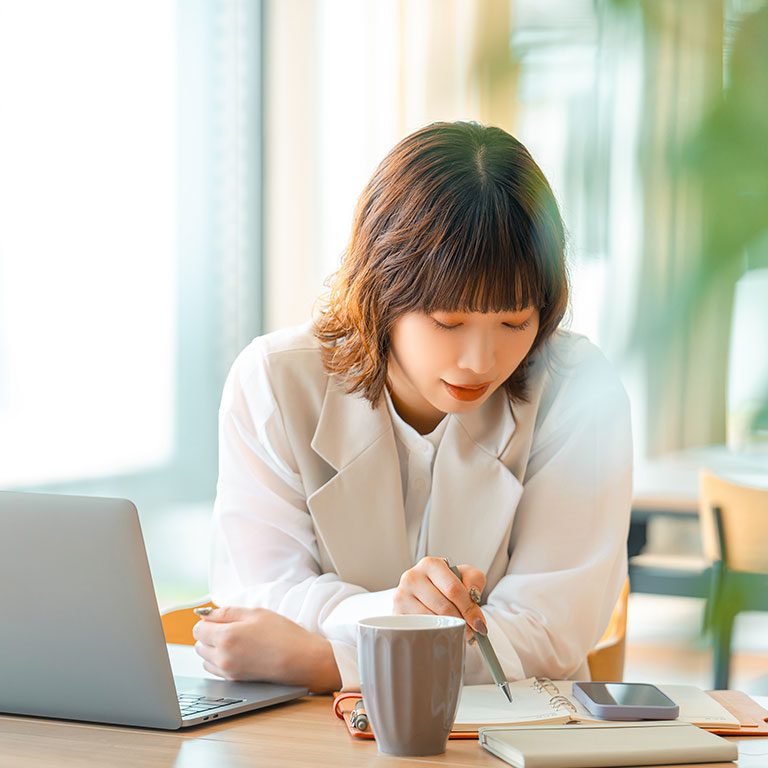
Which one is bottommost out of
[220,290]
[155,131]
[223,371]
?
[223,371]

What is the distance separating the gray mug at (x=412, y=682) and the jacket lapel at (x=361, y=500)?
49 centimetres

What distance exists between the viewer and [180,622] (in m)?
1.43

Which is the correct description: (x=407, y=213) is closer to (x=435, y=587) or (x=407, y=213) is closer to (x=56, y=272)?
(x=435, y=587)

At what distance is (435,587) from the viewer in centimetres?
92

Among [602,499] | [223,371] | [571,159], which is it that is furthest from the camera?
[223,371]

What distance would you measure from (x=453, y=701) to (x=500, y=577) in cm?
56

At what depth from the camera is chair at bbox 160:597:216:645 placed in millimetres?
1415

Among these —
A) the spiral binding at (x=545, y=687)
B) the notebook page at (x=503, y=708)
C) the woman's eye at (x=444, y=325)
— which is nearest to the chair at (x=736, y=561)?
the notebook page at (x=503, y=708)

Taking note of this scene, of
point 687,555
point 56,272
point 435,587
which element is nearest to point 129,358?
point 56,272

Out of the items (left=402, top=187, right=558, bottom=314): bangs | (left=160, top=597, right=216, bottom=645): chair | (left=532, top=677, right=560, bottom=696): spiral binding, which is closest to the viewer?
(left=532, top=677, right=560, bottom=696): spiral binding

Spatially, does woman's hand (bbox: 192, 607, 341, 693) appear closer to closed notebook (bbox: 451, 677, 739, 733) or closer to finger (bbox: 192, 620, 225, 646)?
finger (bbox: 192, 620, 225, 646)

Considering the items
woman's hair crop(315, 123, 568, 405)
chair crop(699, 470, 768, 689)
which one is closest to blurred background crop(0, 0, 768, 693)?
chair crop(699, 470, 768, 689)

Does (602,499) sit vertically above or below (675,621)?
below

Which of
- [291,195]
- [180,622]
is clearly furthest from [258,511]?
[291,195]
